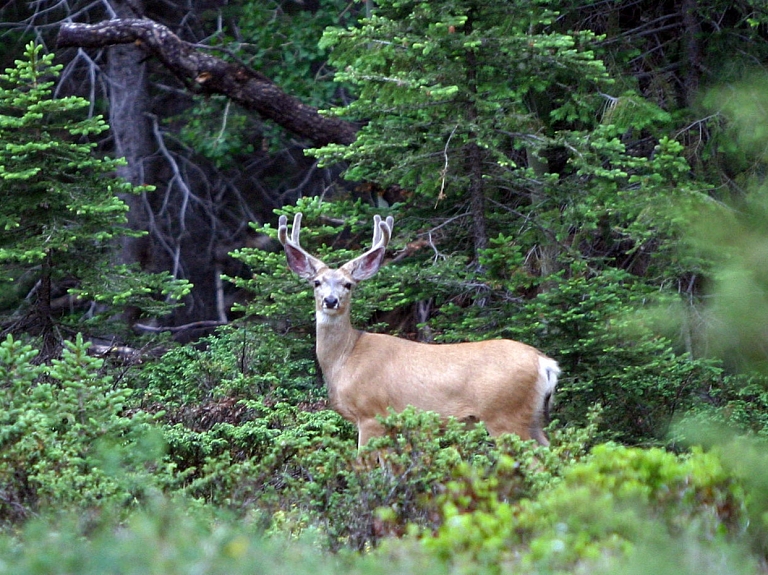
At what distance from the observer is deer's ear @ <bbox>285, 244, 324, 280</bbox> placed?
28.7 feet

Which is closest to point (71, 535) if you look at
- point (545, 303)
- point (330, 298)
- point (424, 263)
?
point (330, 298)

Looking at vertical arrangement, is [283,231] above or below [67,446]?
below

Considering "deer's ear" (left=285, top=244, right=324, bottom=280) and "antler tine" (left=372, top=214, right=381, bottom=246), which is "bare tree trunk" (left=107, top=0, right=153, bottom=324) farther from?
"antler tine" (left=372, top=214, right=381, bottom=246)

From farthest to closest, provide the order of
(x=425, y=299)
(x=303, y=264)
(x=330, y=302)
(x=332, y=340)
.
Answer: (x=425, y=299)
(x=303, y=264)
(x=332, y=340)
(x=330, y=302)

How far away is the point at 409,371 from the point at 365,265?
112 centimetres

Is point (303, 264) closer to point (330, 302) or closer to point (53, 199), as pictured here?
point (330, 302)

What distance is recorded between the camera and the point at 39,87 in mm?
9195

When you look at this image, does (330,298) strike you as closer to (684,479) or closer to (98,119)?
(98,119)

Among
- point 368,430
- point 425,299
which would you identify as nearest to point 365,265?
point 368,430

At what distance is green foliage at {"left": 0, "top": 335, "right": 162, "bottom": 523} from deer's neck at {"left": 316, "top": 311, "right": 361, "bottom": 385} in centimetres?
244

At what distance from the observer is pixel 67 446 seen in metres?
5.83

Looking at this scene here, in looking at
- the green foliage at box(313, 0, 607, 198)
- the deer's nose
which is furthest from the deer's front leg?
the green foliage at box(313, 0, 607, 198)

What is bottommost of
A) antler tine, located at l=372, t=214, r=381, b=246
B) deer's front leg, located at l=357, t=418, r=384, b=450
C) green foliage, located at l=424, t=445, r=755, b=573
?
deer's front leg, located at l=357, t=418, r=384, b=450

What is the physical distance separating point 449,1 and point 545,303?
110 inches
